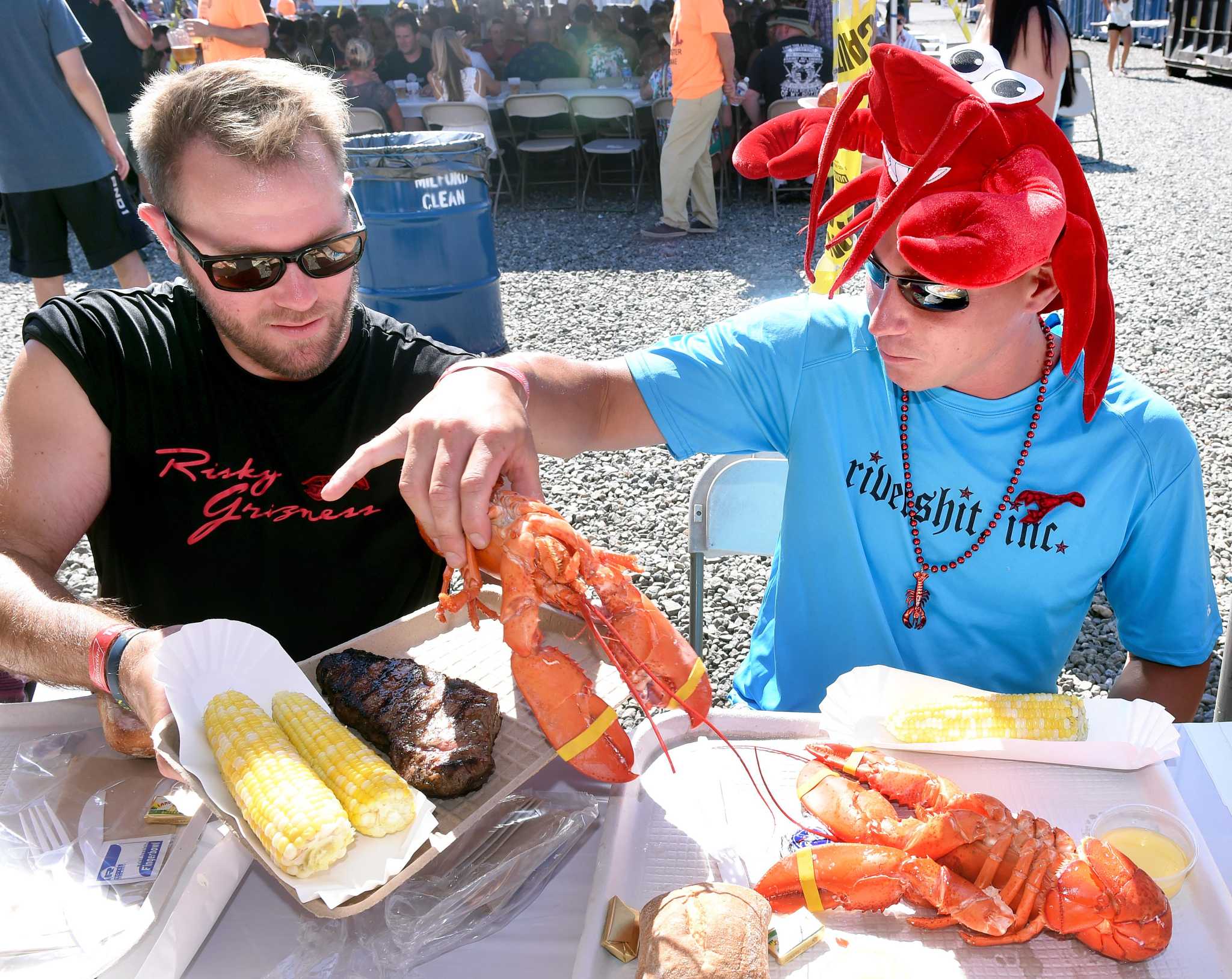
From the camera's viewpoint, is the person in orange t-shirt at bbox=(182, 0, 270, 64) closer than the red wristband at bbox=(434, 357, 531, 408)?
No

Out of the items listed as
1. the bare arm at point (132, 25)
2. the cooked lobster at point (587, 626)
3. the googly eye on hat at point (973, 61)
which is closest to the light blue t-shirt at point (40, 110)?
the bare arm at point (132, 25)

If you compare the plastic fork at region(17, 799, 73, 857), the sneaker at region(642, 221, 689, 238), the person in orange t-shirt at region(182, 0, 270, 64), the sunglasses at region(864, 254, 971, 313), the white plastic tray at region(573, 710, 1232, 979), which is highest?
the person in orange t-shirt at region(182, 0, 270, 64)

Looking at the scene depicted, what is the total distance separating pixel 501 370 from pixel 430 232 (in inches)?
192

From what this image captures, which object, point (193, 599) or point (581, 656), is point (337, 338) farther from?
point (581, 656)

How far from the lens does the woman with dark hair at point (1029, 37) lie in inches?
178

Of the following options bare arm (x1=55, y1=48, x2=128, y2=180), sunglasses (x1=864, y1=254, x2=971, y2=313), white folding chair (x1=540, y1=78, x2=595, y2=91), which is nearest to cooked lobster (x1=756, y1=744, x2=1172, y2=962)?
sunglasses (x1=864, y1=254, x2=971, y2=313)

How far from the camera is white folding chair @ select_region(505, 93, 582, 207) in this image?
453 inches

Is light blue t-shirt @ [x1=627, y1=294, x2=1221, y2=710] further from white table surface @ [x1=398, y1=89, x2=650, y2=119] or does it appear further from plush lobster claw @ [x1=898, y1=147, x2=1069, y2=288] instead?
white table surface @ [x1=398, y1=89, x2=650, y2=119]

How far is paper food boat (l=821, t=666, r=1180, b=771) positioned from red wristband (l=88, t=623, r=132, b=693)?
4.31ft

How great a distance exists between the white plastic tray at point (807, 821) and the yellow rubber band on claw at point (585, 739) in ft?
0.61

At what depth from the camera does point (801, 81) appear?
1121 centimetres

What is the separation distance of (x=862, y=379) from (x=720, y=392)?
0.35 metres

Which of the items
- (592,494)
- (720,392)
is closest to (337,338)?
(720,392)

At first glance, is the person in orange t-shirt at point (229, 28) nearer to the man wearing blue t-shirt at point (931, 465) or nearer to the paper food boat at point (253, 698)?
the man wearing blue t-shirt at point (931, 465)
